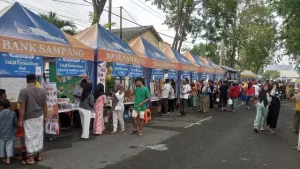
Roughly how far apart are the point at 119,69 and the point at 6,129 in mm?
6094

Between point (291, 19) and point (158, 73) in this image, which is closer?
point (291, 19)

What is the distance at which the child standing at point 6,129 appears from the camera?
5520mm

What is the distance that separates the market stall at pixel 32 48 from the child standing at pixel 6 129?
1443 millimetres

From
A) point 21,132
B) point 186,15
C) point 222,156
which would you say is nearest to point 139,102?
point 222,156

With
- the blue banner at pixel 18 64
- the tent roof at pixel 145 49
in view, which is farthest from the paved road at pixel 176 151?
the tent roof at pixel 145 49

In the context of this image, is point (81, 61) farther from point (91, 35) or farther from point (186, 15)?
point (186, 15)

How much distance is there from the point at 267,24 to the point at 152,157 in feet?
118

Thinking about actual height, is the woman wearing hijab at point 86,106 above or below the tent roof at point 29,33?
below

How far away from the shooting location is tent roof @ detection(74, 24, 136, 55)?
1002 cm

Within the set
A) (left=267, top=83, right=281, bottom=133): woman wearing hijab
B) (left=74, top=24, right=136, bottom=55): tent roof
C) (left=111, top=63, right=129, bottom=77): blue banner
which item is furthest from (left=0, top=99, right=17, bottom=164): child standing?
(left=267, top=83, right=281, bottom=133): woman wearing hijab

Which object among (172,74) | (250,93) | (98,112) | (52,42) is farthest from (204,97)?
(52,42)

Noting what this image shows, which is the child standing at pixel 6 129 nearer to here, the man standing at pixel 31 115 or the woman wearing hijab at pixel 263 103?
the man standing at pixel 31 115

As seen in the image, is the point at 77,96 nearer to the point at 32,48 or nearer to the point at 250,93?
the point at 32,48

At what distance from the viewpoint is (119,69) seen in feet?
36.8
